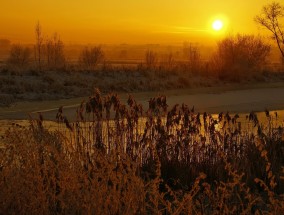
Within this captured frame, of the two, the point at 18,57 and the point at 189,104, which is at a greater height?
the point at 18,57

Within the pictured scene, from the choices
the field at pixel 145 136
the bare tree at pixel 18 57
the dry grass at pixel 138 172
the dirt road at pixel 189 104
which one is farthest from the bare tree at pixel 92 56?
the dry grass at pixel 138 172

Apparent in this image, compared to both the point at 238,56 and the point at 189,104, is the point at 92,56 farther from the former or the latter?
the point at 189,104

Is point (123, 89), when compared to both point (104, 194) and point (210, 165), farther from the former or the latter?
point (104, 194)

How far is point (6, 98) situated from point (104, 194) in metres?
19.0

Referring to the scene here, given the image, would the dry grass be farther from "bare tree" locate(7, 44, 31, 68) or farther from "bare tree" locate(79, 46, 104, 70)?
"bare tree" locate(7, 44, 31, 68)

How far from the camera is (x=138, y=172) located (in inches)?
260

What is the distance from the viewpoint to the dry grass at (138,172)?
16.9 feet

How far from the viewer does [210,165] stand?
813 centimetres

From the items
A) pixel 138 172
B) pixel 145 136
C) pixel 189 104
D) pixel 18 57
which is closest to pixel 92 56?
pixel 18 57

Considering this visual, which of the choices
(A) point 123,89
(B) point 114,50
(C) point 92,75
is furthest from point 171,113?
(B) point 114,50

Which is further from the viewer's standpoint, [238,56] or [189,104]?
[238,56]

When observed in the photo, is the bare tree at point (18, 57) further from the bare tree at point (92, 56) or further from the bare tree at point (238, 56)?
the bare tree at point (238, 56)

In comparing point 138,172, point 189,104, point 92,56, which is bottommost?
point 189,104

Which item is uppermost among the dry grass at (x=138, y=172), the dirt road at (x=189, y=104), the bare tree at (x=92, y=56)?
the bare tree at (x=92, y=56)
